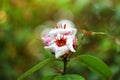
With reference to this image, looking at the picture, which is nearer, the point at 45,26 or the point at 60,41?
the point at 60,41

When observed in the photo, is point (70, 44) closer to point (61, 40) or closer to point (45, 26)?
point (61, 40)

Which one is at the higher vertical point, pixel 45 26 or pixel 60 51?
pixel 60 51

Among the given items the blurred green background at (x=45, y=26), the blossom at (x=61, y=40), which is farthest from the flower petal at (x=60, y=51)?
the blurred green background at (x=45, y=26)

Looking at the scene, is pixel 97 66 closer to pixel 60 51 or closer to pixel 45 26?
pixel 60 51

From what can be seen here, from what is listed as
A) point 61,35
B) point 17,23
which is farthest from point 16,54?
point 61,35

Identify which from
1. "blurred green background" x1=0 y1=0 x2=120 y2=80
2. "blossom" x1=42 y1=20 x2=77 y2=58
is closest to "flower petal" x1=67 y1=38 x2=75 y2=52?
"blossom" x1=42 y1=20 x2=77 y2=58

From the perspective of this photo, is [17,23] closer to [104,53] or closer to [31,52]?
[31,52]

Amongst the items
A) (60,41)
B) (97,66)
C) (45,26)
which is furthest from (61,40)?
(45,26)
